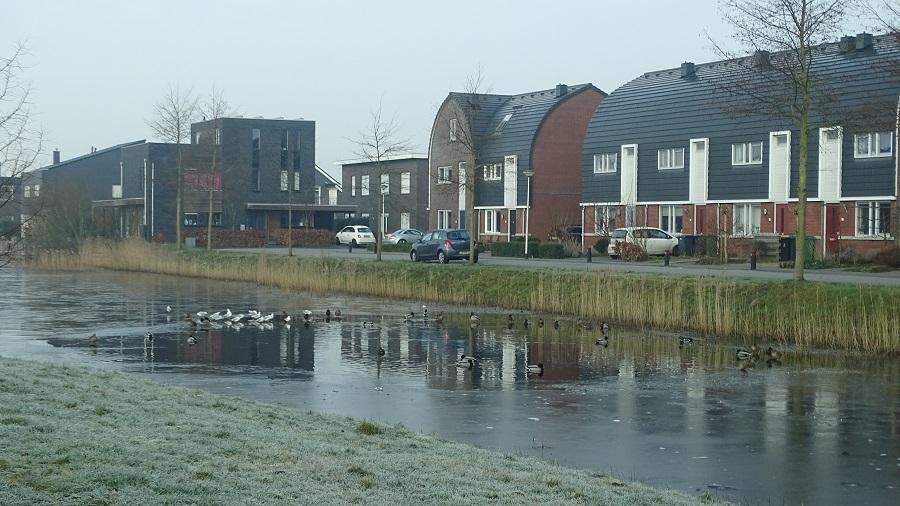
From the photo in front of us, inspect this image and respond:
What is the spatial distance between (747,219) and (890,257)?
1574 centimetres

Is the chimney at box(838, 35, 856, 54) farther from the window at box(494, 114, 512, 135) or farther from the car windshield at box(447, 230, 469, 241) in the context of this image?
the window at box(494, 114, 512, 135)

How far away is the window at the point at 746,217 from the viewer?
174 feet

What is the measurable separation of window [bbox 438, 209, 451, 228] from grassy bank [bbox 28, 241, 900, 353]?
28.3 meters

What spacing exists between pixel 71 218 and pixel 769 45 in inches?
1686

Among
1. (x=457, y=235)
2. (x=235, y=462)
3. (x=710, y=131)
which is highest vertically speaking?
(x=710, y=131)

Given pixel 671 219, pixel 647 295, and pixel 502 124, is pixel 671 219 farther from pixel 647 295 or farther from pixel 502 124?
pixel 647 295

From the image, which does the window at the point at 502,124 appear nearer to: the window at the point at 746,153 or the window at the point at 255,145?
the window at the point at 746,153

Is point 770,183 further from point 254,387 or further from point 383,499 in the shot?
point 383,499

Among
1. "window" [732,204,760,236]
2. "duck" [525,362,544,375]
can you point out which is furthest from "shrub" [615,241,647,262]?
"duck" [525,362,544,375]

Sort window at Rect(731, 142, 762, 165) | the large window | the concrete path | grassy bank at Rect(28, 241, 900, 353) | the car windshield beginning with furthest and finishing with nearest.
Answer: the large window → window at Rect(731, 142, 762, 165) → the car windshield → the concrete path → grassy bank at Rect(28, 241, 900, 353)

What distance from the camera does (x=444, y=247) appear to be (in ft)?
161

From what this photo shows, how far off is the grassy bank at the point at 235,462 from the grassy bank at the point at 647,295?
14.1 m

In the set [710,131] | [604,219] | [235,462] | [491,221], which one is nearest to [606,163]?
[604,219]

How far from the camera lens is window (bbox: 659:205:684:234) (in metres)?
58.5
